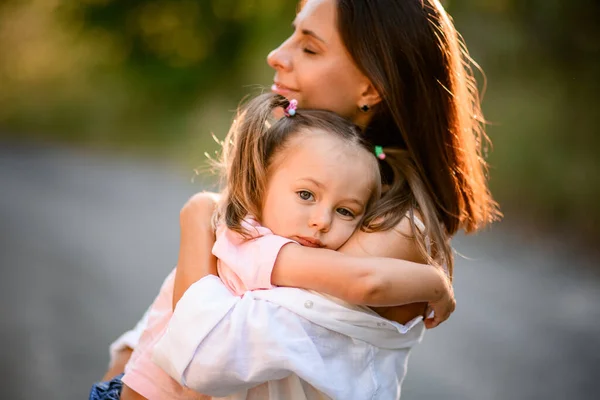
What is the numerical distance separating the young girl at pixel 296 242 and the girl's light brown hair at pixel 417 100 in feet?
0.45

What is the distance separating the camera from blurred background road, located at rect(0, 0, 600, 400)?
3.99 metres

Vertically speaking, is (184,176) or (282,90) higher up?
(282,90)

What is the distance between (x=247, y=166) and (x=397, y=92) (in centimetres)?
47

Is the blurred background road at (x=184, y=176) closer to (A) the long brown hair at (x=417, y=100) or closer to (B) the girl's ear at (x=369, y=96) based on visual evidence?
(A) the long brown hair at (x=417, y=100)

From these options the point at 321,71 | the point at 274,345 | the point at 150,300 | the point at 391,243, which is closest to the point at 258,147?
the point at 321,71

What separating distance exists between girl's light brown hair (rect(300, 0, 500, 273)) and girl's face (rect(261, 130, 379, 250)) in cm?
12

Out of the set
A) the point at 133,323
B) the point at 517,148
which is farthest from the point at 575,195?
the point at 133,323

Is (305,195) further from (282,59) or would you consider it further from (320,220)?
(282,59)

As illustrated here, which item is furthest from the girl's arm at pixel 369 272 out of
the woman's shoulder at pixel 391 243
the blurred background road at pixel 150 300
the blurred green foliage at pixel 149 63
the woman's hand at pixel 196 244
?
the blurred green foliage at pixel 149 63

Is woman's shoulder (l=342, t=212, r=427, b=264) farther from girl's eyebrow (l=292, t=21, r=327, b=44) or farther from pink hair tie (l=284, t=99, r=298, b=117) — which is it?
girl's eyebrow (l=292, t=21, r=327, b=44)

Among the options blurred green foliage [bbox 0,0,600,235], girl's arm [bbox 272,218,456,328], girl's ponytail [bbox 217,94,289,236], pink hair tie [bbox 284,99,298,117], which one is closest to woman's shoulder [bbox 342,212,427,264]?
girl's arm [bbox 272,218,456,328]

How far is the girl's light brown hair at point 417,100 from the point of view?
6.19 feet

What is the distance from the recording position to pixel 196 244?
180 cm

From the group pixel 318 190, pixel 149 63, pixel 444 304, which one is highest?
pixel 318 190
